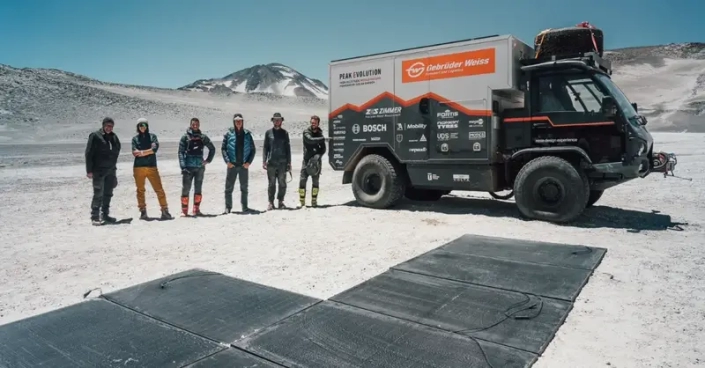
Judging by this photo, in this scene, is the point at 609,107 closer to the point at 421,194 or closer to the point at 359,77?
the point at 421,194

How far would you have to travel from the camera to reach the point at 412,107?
838 centimetres

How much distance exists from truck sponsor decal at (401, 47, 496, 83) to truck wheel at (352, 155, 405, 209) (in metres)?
1.66

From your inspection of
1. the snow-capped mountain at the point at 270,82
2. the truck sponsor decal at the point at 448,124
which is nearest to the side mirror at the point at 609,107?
the truck sponsor decal at the point at 448,124

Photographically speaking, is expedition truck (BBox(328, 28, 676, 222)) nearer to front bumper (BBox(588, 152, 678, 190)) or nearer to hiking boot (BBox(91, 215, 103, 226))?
front bumper (BBox(588, 152, 678, 190))

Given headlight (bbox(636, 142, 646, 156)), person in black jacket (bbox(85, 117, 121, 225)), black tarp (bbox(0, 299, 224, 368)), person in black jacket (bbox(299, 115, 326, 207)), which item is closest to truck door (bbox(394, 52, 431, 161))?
person in black jacket (bbox(299, 115, 326, 207))

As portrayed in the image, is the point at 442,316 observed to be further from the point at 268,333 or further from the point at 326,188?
the point at 326,188

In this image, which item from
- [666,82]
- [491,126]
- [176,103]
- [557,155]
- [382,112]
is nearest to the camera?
[557,155]

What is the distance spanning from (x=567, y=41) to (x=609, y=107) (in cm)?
149

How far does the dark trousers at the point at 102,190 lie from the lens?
26.0 ft

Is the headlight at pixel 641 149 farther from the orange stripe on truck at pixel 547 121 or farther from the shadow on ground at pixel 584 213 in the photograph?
the shadow on ground at pixel 584 213

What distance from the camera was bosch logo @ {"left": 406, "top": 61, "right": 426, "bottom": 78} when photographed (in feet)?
26.9

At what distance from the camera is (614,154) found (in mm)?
6793

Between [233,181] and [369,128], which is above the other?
[369,128]

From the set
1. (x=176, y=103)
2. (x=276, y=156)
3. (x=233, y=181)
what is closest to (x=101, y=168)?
(x=233, y=181)
